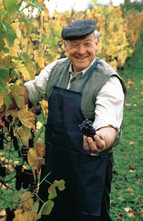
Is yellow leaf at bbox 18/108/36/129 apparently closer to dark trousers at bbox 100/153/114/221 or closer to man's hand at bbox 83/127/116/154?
man's hand at bbox 83/127/116/154

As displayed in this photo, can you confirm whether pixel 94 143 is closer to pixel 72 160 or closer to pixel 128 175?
pixel 72 160

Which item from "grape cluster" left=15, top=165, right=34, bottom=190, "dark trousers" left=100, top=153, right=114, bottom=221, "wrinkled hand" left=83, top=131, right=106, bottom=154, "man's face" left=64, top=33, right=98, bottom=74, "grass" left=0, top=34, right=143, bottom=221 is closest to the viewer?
"wrinkled hand" left=83, top=131, right=106, bottom=154

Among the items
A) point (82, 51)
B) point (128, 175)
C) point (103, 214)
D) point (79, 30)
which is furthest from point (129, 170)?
point (79, 30)

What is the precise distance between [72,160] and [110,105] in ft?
1.51

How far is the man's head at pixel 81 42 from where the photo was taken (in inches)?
64.2

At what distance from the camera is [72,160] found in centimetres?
168

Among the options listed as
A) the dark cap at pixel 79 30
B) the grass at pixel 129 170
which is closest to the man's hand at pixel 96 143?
the dark cap at pixel 79 30

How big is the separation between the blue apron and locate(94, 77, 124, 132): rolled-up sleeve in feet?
0.57

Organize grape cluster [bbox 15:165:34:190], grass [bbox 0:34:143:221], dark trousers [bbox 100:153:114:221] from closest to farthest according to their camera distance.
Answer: grape cluster [bbox 15:165:34:190] → dark trousers [bbox 100:153:114:221] → grass [bbox 0:34:143:221]

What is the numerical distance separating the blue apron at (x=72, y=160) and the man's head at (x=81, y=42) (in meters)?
0.12

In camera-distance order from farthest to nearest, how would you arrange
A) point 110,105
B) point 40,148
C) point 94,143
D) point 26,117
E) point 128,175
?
point 128,175 → point 40,148 → point 110,105 → point 26,117 → point 94,143

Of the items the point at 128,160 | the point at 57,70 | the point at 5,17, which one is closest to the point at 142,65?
the point at 128,160

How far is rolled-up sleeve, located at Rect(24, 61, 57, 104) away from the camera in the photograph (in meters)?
1.85

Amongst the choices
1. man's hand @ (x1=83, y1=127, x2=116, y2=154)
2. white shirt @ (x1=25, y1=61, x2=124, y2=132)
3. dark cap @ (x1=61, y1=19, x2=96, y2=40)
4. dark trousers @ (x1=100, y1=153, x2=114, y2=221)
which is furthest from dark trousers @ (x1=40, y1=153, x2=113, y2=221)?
dark cap @ (x1=61, y1=19, x2=96, y2=40)
